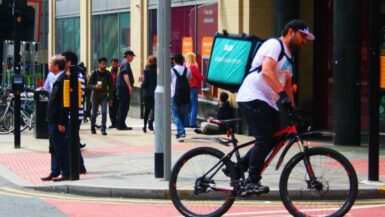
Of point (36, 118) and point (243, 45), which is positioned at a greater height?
point (243, 45)

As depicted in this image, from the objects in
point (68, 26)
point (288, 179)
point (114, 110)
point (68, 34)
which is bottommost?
point (114, 110)

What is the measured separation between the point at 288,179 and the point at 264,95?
34.2 inches

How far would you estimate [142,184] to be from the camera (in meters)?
10.1

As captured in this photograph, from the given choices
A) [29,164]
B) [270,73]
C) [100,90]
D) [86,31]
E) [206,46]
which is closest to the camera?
[270,73]

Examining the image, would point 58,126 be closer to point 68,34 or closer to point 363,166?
point 363,166

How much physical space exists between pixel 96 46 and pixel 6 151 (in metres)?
13.2

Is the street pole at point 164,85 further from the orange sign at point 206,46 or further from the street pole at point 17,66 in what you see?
the orange sign at point 206,46

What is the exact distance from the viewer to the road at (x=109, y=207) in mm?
8602

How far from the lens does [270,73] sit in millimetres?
7602

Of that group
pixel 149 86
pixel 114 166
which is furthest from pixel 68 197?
pixel 149 86

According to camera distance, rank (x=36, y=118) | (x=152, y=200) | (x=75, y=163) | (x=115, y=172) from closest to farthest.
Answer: (x=152, y=200), (x=75, y=163), (x=115, y=172), (x=36, y=118)

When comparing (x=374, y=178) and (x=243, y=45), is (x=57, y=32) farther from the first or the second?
(x=374, y=178)

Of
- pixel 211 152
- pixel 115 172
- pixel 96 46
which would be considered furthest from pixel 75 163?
pixel 96 46

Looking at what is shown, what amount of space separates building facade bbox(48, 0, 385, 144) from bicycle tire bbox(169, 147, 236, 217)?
392cm
